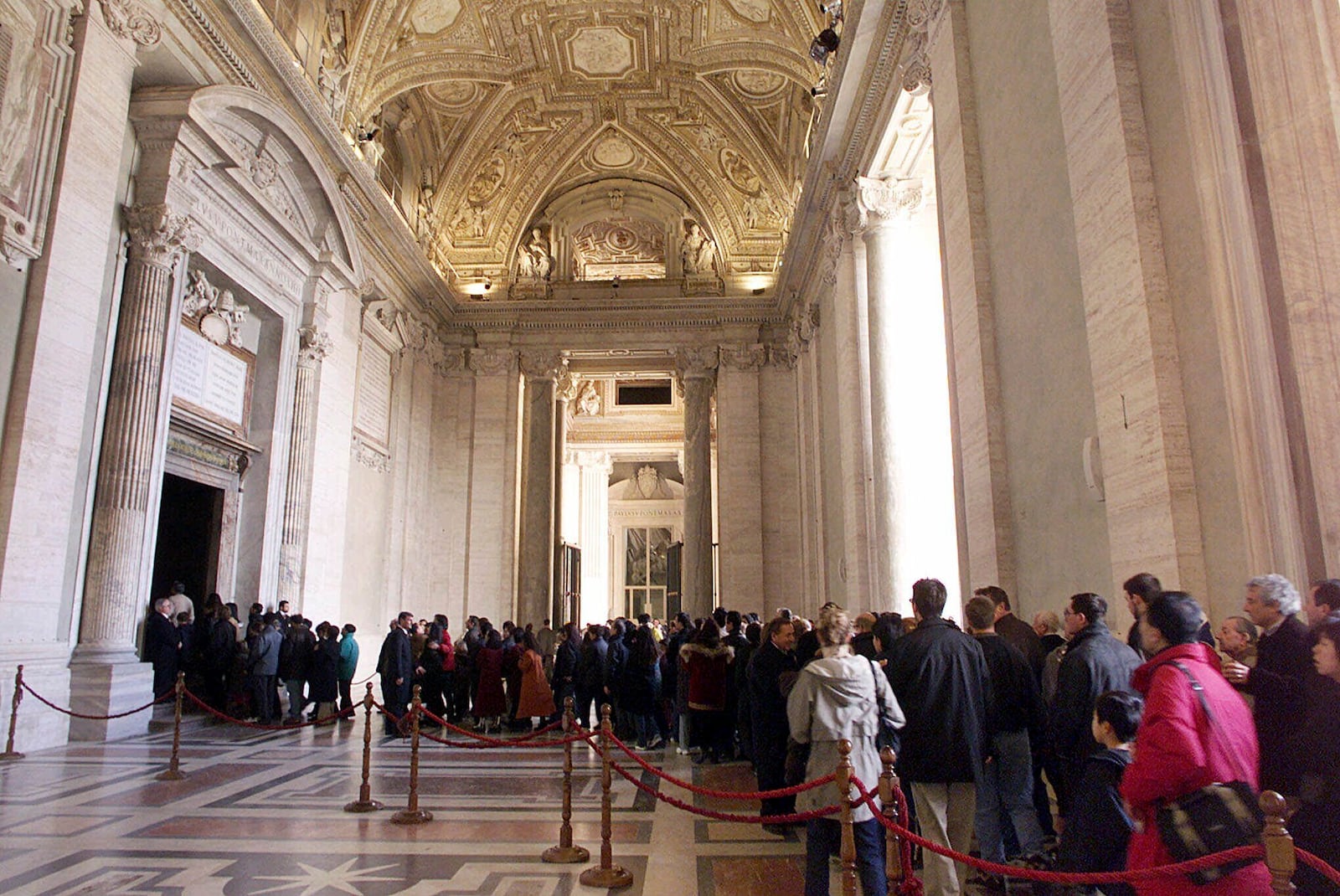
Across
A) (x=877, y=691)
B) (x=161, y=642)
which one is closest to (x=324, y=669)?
(x=161, y=642)

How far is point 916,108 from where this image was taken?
32.8 feet

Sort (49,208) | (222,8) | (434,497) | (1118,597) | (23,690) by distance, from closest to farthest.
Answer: (1118,597), (23,690), (49,208), (222,8), (434,497)

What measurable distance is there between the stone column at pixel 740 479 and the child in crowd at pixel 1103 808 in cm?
1437

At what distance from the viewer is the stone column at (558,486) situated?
61.3 ft

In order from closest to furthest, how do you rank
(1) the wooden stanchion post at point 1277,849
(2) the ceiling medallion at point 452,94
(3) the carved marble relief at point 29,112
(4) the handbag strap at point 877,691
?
(1) the wooden stanchion post at point 1277,849 < (4) the handbag strap at point 877,691 < (3) the carved marble relief at point 29,112 < (2) the ceiling medallion at point 452,94

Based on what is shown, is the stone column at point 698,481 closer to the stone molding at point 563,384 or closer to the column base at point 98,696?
the stone molding at point 563,384

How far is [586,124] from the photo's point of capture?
1869cm

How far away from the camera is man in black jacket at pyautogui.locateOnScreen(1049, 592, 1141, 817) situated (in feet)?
11.2

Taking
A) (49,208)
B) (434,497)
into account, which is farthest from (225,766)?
(434,497)

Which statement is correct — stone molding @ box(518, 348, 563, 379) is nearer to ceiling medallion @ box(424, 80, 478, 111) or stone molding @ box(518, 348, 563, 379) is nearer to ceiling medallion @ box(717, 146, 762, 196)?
ceiling medallion @ box(424, 80, 478, 111)

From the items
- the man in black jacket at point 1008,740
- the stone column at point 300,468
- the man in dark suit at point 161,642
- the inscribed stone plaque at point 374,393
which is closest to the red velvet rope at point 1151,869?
the man in black jacket at point 1008,740

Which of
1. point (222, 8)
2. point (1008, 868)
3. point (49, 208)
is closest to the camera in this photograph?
point (1008, 868)

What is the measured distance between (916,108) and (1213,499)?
6.87m

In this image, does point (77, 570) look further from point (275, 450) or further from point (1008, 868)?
point (1008, 868)
